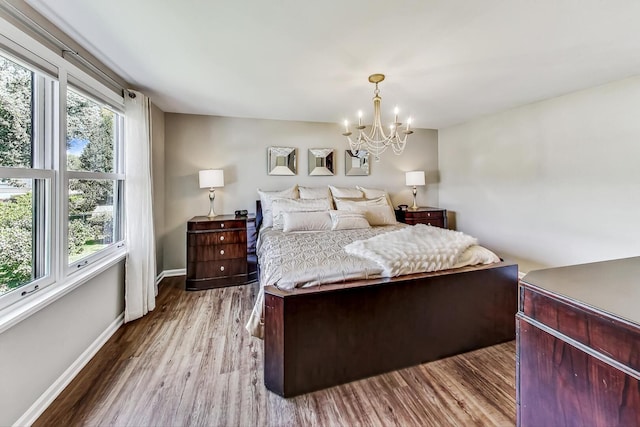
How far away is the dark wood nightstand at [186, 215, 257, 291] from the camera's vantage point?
3291mm

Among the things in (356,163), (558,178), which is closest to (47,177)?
(356,163)

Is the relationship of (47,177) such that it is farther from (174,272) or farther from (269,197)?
(174,272)

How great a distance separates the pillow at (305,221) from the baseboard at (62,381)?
1879 millimetres

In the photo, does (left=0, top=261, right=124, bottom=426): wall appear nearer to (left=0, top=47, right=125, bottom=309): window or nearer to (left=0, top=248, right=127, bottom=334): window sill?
(left=0, top=248, right=127, bottom=334): window sill

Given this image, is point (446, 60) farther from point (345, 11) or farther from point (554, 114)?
point (554, 114)

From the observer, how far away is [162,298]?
305 centimetres

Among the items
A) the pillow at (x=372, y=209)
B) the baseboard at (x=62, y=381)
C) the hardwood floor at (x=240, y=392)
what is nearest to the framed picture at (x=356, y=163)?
the pillow at (x=372, y=209)

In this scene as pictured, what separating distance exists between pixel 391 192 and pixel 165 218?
3717 millimetres

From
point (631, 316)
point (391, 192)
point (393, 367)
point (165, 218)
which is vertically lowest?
point (393, 367)

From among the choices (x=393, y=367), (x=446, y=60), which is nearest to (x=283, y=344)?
(x=393, y=367)

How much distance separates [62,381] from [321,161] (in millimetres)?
3709

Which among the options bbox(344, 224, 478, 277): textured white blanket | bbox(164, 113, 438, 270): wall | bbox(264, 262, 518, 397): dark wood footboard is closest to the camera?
bbox(264, 262, 518, 397): dark wood footboard

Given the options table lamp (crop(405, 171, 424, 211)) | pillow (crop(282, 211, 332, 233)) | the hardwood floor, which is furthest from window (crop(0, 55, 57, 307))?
table lamp (crop(405, 171, 424, 211))

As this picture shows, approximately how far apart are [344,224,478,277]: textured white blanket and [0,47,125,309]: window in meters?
2.05
